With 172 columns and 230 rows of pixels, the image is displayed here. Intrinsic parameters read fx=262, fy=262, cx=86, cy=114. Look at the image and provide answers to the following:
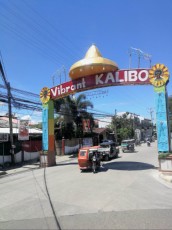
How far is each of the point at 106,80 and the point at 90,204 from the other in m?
12.2

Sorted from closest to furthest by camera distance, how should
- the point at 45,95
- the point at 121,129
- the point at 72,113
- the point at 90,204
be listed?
1. the point at 90,204
2. the point at 45,95
3. the point at 72,113
4. the point at 121,129

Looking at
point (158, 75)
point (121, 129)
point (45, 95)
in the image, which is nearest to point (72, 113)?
point (45, 95)

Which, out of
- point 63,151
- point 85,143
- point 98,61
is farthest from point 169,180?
point 85,143

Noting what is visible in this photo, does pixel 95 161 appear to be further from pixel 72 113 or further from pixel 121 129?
pixel 121 129

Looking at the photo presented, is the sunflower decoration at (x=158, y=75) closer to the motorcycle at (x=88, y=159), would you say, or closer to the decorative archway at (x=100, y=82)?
the decorative archway at (x=100, y=82)

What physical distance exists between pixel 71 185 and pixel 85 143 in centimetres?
2853

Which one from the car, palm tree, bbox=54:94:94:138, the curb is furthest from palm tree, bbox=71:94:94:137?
the curb

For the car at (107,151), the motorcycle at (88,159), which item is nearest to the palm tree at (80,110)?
the car at (107,151)

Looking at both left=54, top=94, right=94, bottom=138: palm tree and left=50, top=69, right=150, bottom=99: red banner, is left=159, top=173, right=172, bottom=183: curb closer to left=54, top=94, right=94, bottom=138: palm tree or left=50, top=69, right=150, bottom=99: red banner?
left=50, top=69, right=150, bottom=99: red banner

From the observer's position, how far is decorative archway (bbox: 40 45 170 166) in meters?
17.0

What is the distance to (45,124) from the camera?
23.4 metres

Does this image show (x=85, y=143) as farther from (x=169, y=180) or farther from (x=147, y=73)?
(x=169, y=180)

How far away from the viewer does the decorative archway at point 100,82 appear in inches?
671

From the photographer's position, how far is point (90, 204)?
9.21m
